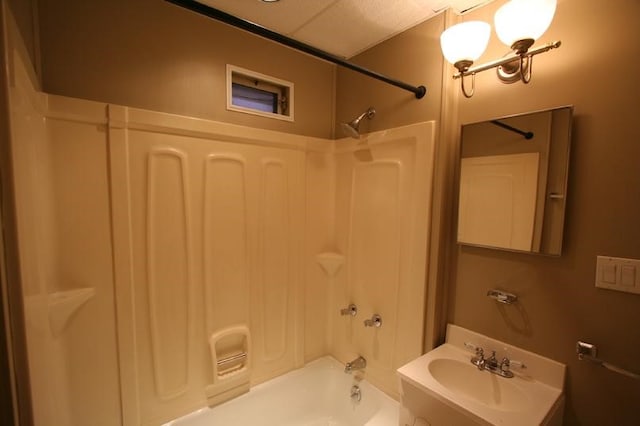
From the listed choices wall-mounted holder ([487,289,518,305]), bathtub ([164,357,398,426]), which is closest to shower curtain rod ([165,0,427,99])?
wall-mounted holder ([487,289,518,305])

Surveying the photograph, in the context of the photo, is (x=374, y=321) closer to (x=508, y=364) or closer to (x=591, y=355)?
(x=508, y=364)

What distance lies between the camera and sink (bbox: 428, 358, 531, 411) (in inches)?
47.6

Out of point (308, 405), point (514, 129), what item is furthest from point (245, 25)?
point (308, 405)

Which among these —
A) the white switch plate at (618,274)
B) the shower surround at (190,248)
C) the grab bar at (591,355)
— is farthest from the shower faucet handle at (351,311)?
the white switch plate at (618,274)

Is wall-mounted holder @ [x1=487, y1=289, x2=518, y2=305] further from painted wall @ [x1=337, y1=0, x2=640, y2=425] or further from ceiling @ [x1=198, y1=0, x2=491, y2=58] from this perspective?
ceiling @ [x1=198, y1=0, x2=491, y2=58]

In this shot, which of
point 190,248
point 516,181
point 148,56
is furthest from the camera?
point 190,248

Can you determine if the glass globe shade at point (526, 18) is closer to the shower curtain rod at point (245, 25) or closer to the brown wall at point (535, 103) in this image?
the brown wall at point (535, 103)

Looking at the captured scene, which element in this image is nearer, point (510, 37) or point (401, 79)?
point (510, 37)

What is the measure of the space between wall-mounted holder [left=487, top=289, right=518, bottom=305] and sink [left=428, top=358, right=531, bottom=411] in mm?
360

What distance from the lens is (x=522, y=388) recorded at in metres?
1.22

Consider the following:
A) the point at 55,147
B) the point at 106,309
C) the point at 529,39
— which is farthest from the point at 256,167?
the point at 529,39

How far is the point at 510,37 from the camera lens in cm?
111

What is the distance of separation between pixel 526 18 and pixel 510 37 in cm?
7

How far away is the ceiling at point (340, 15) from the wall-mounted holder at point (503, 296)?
1.48 m
